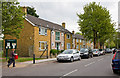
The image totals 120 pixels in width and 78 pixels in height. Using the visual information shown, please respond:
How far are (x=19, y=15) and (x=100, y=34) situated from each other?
96.6ft

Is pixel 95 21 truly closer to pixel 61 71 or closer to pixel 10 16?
pixel 10 16

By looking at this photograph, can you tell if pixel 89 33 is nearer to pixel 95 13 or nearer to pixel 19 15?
pixel 95 13

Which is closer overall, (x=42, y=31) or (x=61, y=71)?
(x=61, y=71)

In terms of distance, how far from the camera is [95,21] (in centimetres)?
4041

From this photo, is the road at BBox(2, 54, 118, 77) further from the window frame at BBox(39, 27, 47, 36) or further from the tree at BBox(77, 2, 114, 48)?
the tree at BBox(77, 2, 114, 48)

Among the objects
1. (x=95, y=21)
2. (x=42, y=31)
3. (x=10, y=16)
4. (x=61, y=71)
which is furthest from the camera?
(x=95, y=21)

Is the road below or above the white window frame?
below

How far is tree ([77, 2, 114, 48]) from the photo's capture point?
39906 mm

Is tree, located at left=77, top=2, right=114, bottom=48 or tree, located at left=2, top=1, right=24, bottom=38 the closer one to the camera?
tree, located at left=2, top=1, right=24, bottom=38

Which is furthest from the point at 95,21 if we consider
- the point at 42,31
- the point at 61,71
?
the point at 61,71

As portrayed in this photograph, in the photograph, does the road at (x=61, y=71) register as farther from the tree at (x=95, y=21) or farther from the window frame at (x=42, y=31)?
the tree at (x=95, y=21)

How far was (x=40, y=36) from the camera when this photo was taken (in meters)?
28.2

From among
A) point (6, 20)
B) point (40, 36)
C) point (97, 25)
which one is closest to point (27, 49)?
point (40, 36)

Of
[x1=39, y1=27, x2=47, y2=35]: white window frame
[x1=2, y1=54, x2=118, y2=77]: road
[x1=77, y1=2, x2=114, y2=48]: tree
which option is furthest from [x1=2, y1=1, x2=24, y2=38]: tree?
[x1=77, y1=2, x2=114, y2=48]: tree
